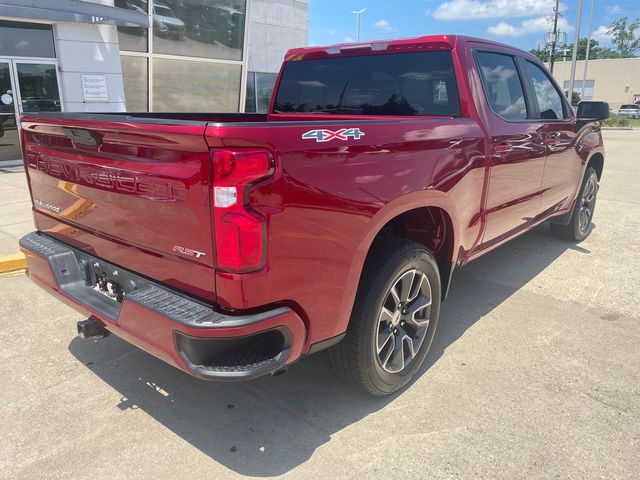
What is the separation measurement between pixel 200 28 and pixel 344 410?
14.4 meters

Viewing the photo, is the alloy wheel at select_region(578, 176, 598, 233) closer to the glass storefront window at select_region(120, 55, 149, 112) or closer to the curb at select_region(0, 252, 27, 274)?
the curb at select_region(0, 252, 27, 274)

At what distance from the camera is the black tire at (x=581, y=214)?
18.9 feet

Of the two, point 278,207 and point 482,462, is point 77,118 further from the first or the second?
point 482,462

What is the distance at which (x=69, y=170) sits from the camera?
2.71 metres

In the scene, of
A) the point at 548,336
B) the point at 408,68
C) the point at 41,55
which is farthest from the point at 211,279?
the point at 41,55

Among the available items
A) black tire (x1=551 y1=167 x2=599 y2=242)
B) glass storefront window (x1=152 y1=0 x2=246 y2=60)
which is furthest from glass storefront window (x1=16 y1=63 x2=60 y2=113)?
black tire (x1=551 y1=167 x2=599 y2=242)

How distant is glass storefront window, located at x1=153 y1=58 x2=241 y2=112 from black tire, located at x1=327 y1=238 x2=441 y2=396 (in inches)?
513

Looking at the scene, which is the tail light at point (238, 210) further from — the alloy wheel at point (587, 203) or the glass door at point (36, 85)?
the glass door at point (36, 85)

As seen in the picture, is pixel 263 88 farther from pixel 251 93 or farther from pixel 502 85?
pixel 502 85

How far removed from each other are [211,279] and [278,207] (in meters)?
0.40

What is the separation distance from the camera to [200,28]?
1487 centimetres

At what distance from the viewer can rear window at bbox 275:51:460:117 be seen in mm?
3502

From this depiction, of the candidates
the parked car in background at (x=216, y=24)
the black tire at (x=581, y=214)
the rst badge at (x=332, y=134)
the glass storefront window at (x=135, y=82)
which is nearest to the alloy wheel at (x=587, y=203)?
the black tire at (x=581, y=214)

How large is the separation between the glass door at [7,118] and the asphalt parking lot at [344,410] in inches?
369
